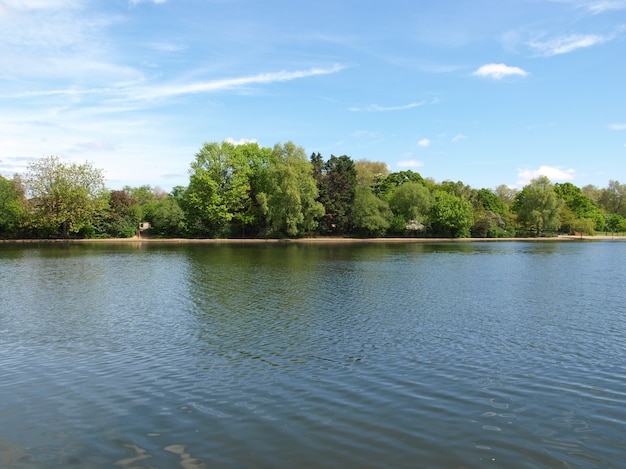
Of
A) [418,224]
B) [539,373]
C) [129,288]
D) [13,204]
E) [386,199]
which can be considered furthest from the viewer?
[386,199]

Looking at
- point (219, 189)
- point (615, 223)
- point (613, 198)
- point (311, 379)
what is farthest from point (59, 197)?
point (613, 198)

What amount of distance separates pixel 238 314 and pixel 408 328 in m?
6.89

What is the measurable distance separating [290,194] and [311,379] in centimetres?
6210

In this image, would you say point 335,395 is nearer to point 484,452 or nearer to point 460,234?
point 484,452

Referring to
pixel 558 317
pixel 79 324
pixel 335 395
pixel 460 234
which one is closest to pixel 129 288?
pixel 79 324

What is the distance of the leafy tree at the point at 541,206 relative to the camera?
96.5 m

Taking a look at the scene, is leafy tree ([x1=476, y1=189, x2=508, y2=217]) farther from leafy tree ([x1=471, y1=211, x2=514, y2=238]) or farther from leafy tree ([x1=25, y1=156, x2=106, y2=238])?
leafy tree ([x1=25, y1=156, x2=106, y2=238])

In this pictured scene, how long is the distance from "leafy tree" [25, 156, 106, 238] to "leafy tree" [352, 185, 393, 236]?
42797 mm

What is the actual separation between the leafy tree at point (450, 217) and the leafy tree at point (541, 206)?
17726 mm

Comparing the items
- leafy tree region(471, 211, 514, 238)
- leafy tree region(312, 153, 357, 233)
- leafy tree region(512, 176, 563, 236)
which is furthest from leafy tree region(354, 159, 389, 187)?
leafy tree region(512, 176, 563, 236)

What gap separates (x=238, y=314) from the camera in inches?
752

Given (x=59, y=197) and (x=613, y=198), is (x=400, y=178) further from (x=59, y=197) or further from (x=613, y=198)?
(x=613, y=198)

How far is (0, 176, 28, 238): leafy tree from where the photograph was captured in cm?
7306

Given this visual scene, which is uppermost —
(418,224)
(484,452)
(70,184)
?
(70,184)
